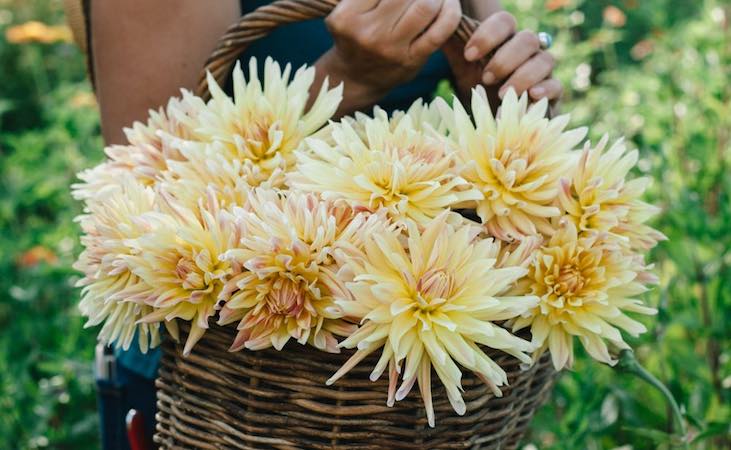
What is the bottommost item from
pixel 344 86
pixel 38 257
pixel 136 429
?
pixel 38 257

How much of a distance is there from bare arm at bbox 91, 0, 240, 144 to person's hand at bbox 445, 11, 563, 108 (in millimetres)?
307

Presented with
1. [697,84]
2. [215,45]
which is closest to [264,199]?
[215,45]

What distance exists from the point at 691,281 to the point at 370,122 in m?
1.07

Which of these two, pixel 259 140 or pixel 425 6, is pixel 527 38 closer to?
pixel 425 6

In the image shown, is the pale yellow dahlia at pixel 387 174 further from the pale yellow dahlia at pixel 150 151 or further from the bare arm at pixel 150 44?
the bare arm at pixel 150 44

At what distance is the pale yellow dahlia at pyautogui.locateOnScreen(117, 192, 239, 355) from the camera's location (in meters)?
0.85

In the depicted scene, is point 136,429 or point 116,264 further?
point 136,429

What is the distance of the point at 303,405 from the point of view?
2.85 feet

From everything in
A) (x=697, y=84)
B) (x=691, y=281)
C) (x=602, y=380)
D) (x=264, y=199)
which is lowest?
(x=602, y=380)

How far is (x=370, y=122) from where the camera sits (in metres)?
0.90

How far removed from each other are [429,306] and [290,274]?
0.13 metres

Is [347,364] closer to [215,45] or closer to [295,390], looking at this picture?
[295,390]

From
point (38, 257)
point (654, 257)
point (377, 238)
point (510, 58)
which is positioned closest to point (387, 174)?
point (377, 238)

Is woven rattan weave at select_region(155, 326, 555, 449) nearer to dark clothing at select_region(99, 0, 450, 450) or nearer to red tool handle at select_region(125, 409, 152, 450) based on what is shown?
red tool handle at select_region(125, 409, 152, 450)
